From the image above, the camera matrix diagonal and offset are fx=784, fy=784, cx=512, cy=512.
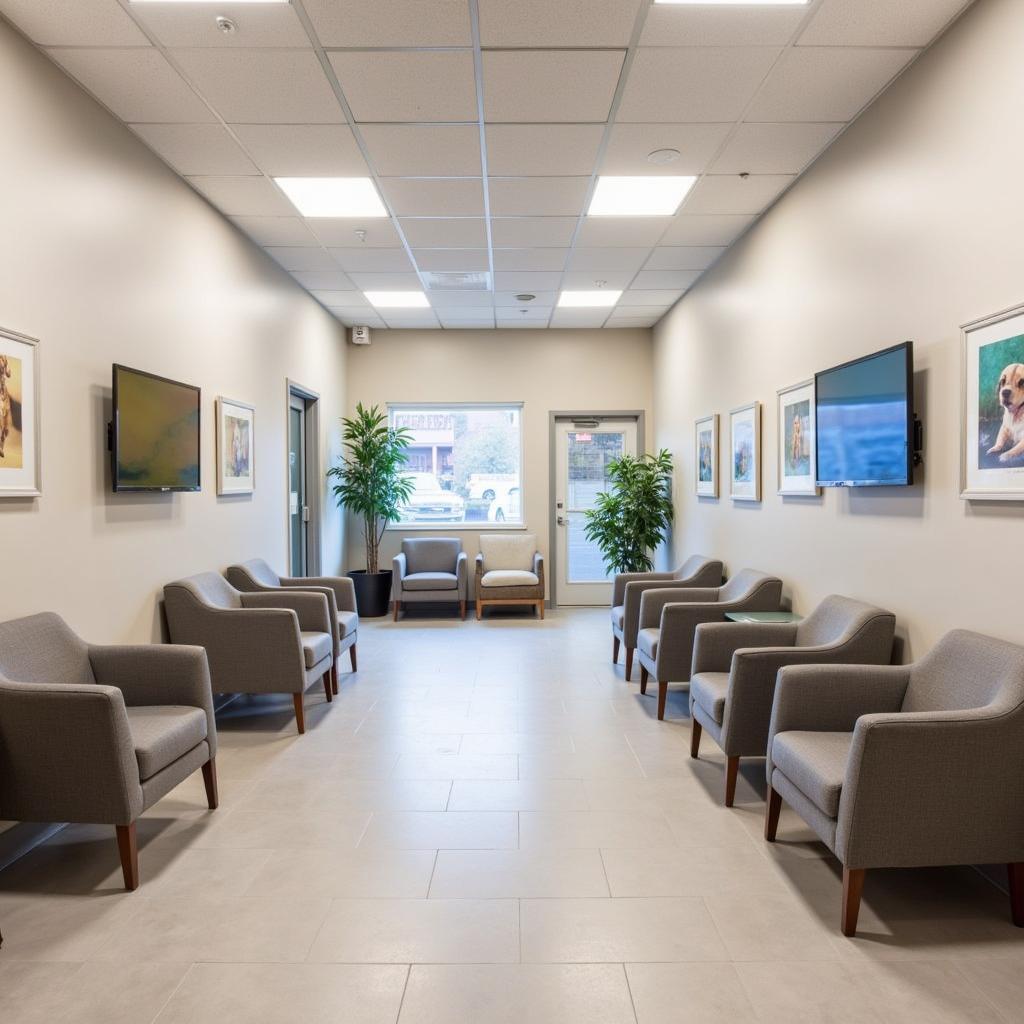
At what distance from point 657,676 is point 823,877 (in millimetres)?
1873

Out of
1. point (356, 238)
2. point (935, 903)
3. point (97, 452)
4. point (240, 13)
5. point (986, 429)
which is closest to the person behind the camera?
point (935, 903)

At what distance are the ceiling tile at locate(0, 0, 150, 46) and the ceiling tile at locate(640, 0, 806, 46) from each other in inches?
76.7

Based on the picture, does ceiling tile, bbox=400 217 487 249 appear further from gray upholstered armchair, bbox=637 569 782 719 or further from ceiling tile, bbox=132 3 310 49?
gray upholstered armchair, bbox=637 569 782 719

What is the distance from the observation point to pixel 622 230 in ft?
17.3

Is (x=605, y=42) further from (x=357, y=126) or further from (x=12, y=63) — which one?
(x=12, y=63)

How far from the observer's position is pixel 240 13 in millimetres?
2854

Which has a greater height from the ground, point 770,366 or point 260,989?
point 770,366

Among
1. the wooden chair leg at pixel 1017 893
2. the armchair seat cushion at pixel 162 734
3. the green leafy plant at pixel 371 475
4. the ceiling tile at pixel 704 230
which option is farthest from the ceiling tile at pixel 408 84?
the green leafy plant at pixel 371 475

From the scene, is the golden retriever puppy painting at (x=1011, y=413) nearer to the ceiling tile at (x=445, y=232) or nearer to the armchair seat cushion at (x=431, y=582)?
the ceiling tile at (x=445, y=232)

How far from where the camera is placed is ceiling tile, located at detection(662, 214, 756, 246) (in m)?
5.05

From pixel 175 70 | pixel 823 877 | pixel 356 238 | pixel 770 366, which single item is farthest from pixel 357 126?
pixel 823 877

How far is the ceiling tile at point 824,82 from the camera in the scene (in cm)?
311

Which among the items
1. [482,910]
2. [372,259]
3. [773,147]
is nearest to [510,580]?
[372,259]

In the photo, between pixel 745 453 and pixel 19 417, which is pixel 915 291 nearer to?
pixel 745 453
